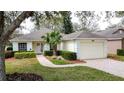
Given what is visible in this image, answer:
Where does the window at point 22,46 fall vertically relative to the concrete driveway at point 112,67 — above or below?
above

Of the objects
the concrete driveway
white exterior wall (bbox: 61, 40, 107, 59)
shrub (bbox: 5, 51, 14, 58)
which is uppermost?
white exterior wall (bbox: 61, 40, 107, 59)

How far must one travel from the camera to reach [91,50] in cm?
2164

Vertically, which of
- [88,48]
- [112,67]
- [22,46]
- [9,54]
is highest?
[22,46]

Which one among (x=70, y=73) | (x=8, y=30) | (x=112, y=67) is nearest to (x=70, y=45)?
(x=112, y=67)

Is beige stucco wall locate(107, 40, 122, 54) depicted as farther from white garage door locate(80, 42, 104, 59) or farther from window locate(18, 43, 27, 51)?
window locate(18, 43, 27, 51)

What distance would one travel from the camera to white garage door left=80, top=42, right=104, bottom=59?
69.3 ft

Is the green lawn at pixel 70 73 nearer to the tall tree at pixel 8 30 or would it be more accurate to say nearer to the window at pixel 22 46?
the tall tree at pixel 8 30

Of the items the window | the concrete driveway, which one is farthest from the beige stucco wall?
the window

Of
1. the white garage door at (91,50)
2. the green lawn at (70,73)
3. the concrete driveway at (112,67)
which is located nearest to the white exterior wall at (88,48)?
the white garage door at (91,50)

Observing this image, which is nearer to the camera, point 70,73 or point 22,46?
point 70,73

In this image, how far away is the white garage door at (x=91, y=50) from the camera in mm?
21109

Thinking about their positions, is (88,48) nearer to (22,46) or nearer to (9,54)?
(9,54)

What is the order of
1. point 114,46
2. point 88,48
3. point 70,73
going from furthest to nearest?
point 114,46
point 88,48
point 70,73
